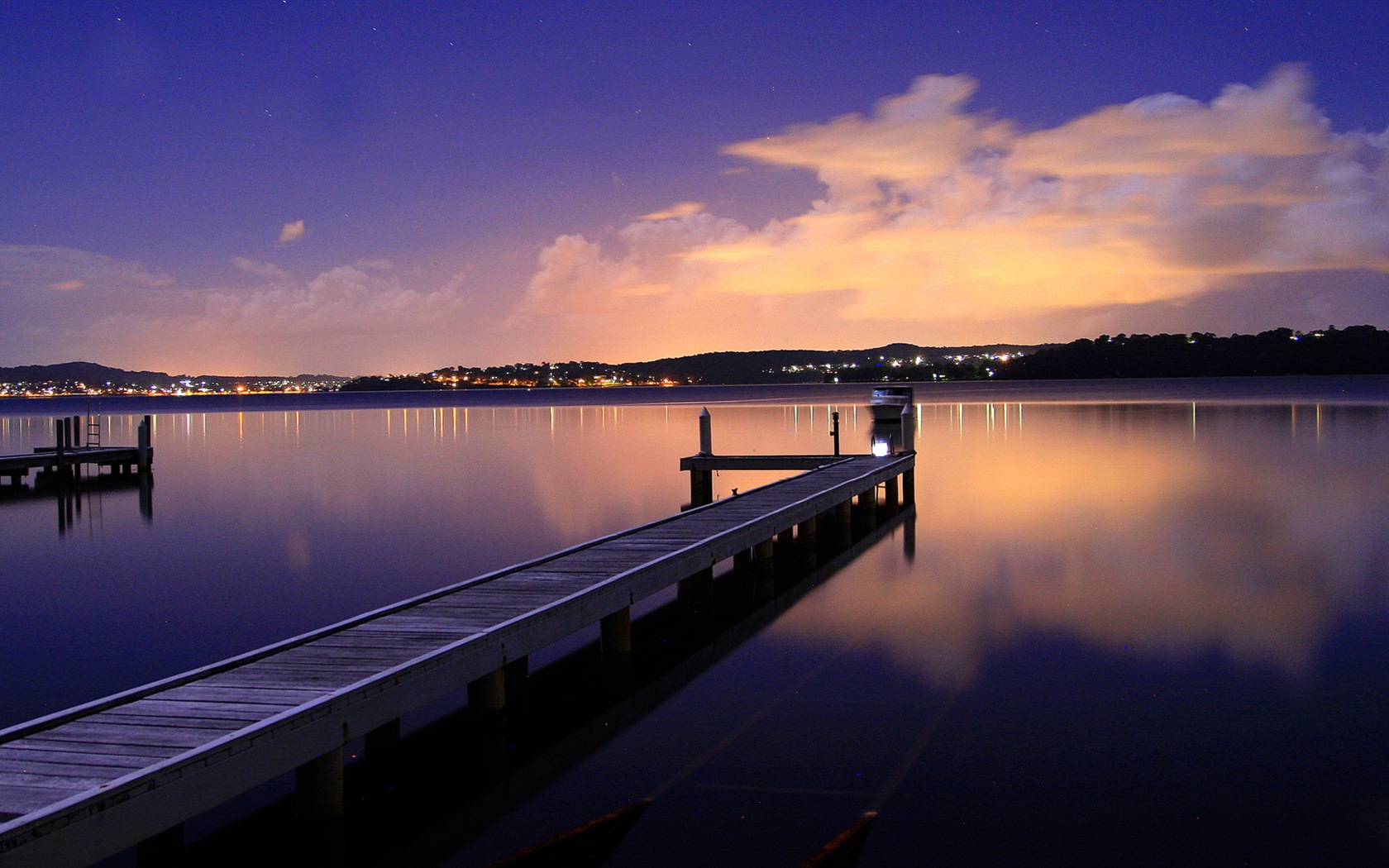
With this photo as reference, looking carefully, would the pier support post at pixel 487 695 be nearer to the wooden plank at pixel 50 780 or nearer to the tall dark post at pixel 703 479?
the wooden plank at pixel 50 780

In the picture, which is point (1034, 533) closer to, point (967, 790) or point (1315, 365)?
point (967, 790)

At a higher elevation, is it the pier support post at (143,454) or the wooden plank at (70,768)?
the pier support post at (143,454)

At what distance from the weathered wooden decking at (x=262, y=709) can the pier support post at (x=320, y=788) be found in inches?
9.8

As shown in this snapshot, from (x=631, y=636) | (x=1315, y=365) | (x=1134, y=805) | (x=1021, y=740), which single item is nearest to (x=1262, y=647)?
(x=1021, y=740)

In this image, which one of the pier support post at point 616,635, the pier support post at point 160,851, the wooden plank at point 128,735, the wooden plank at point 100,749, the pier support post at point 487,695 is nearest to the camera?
the wooden plank at point 100,749

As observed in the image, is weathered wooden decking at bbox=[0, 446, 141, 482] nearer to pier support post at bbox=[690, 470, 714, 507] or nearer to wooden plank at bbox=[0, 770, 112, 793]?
pier support post at bbox=[690, 470, 714, 507]

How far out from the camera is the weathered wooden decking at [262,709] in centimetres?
444

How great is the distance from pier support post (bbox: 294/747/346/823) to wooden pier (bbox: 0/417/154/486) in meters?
26.3

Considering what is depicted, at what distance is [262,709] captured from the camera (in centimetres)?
571

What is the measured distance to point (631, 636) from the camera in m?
11.0

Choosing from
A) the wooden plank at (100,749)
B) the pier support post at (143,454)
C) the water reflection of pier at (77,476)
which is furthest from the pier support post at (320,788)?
the pier support post at (143,454)

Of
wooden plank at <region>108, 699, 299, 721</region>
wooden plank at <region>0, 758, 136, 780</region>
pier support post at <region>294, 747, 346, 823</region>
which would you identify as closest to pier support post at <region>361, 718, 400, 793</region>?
pier support post at <region>294, 747, 346, 823</region>

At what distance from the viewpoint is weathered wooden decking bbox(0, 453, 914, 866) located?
4438mm

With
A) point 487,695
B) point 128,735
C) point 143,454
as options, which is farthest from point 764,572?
point 143,454
